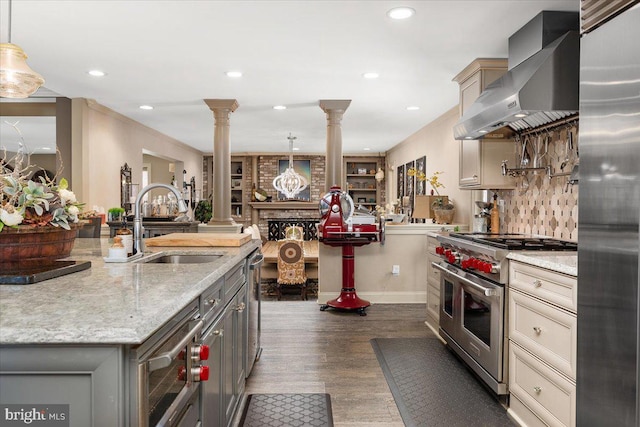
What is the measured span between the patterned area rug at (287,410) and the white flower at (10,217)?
1540mm

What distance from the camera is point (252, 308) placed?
2.95 m

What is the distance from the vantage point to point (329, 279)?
5242mm

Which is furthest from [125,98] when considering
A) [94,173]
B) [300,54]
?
[300,54]

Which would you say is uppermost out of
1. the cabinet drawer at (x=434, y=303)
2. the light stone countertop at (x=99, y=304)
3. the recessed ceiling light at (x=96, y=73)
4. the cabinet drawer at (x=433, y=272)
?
the recessed ceiling light at (x=96, y=73)

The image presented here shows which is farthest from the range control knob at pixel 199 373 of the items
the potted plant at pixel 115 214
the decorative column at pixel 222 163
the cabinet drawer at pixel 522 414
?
the potted plant at pixel 115 214

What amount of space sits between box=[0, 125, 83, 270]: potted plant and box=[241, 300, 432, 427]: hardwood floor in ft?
5.41

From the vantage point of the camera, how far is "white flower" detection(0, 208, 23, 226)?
148cm

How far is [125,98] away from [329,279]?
320cm

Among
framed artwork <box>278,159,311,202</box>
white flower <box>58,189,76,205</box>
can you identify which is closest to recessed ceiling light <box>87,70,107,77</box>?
white flower <box>58,189,76,205</box>

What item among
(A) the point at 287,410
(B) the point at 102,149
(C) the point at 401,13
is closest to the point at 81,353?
(A) the point at 287,410

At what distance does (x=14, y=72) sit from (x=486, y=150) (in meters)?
3.40

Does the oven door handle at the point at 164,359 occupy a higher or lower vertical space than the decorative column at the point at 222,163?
lower

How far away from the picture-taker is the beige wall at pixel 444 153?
5691mm

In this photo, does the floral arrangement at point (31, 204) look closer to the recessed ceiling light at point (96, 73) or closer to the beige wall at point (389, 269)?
the recessed ceiling light at point (96, 73)
